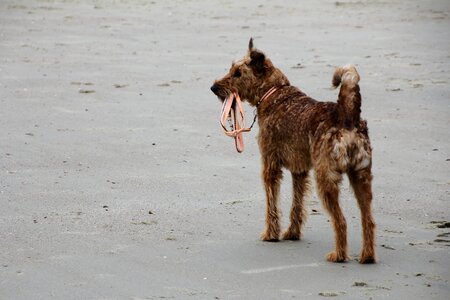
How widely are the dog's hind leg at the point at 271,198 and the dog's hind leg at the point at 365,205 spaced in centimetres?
83

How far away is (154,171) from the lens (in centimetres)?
1019

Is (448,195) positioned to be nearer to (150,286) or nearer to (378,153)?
(378,153)

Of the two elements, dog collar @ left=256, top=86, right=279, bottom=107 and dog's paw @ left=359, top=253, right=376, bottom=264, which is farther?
dog collar @ left=256, top=86, right=279, bottom=107

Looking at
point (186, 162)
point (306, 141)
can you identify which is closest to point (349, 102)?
point (306, 141)

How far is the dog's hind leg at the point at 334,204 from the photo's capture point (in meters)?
7.43

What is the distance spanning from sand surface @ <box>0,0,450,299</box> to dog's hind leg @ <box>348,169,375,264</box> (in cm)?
14

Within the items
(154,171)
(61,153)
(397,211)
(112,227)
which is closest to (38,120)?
(61,153)

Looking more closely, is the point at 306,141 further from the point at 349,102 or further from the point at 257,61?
the point at 257,61

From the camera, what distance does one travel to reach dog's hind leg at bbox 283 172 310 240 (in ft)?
27.2

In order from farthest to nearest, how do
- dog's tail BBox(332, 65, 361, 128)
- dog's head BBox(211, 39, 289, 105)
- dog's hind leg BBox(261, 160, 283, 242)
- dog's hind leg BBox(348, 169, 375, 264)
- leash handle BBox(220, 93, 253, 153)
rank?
1. leash handle BBox(220, 93, 253, 153)
2. dog's head BBox(211, 39, 289, 105)
3. dog's hind leg BBox(261, 160, 283, 242)
4. dog's hind leg BBox(348, 169, 375, 264)
5. dog's tail BBox(332, 65, 361, 128)

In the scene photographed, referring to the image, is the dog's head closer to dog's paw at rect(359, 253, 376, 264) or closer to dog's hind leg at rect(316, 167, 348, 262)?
dog's hind leg at rect(316, 167, 348, 262)

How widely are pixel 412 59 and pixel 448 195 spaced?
646cm

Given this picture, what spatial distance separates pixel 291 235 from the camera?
833 centimetres

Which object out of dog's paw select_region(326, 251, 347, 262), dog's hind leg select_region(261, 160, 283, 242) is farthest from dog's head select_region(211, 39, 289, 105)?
dog's paw select_region(326, 251, 347, 262)
